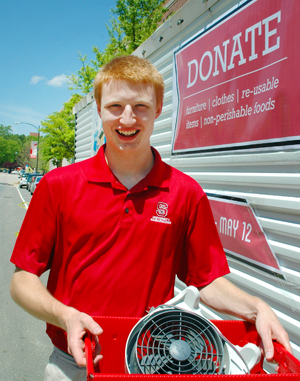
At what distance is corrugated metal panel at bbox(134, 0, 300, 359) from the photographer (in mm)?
2076

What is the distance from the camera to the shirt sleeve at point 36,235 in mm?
1452

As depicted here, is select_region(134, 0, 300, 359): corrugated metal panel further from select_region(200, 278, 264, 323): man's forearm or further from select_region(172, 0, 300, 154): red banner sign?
select_region(200, 278, 264, 323): man's forearm

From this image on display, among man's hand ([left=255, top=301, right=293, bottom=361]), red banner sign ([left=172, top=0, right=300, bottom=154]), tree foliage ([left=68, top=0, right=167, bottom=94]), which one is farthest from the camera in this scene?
tree foliage ([left=68, top=0, right=167, bottom=94])

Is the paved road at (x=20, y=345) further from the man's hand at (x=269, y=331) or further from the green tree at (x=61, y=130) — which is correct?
the green tree at (x=61, y=130)

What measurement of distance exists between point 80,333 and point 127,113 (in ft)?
3.12

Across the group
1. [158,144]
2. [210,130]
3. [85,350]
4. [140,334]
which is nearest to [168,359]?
[140,334]

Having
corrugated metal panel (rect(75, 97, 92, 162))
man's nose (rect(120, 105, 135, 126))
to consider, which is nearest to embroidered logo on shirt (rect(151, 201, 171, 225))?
man's nose (rect(120, 105, 135, 126))

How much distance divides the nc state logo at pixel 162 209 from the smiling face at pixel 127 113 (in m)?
0.29

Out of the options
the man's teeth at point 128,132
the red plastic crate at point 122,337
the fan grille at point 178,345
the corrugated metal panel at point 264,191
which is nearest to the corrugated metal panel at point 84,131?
the corrugated metal panel at point 264,191

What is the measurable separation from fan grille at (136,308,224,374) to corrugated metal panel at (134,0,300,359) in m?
1.09

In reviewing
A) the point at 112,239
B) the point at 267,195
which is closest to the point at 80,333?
the point at 112,239

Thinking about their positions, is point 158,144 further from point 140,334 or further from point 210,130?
point 140,334

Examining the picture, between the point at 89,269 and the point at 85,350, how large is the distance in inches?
17.8

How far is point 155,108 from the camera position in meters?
1.65
